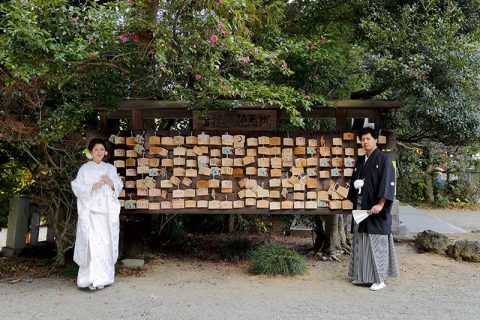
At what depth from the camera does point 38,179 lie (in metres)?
6.05

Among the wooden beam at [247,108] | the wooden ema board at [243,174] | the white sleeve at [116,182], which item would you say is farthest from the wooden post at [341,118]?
the white sleeve at [116,182]

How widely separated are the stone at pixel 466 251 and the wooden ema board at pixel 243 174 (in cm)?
210

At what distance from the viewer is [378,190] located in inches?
206

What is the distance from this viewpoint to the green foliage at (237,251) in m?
6.75

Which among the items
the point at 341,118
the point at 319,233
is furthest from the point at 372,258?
the point at 319,233

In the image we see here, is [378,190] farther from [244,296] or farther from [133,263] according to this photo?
[133,263]

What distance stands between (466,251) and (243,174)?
3610mm

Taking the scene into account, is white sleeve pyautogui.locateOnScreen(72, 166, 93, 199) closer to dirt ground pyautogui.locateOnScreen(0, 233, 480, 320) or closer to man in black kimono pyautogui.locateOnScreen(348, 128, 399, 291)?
dirt ground pyautogui.locateOnScreen(0, 233, 480, 320)

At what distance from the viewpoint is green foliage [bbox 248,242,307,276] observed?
5.62 metres

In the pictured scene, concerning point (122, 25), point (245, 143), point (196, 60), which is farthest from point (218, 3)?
point (245, 143)

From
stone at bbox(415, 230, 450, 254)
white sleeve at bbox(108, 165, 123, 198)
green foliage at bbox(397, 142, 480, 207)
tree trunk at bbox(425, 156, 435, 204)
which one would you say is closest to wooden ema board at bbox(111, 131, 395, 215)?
white sleeve at bbox(108, 165, 123, 198)

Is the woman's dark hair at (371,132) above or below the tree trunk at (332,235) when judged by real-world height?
above

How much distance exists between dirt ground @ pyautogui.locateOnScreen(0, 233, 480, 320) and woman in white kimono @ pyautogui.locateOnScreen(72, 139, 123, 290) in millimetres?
218

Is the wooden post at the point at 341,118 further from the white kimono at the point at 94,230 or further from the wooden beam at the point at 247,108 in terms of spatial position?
the white kimono at the point at 94,230
